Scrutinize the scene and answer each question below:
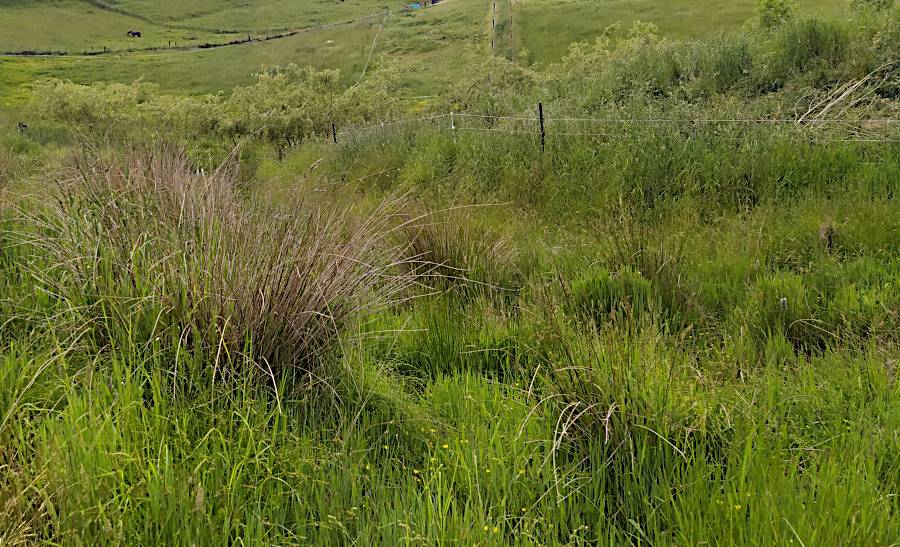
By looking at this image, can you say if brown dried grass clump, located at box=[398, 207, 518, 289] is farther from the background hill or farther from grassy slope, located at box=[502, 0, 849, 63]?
grassy slope, located at box=[502, 0, 849, 63]

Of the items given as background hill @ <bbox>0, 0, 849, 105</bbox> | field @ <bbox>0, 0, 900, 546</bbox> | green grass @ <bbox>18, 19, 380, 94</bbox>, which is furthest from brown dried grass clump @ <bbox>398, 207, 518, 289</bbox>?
green grass @ <bbox>18, 19, 380, 94</bbox>

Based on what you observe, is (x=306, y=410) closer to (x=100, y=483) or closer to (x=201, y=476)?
(x=201, y=476)

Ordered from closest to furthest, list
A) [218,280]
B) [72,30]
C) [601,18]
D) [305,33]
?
[218,280] < [601,18] < [305,33] < [72,30]

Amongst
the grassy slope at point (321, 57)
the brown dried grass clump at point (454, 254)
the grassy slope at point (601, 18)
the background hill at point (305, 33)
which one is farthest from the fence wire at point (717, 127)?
the grassy slope at point (321, 57)

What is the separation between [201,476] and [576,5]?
54.9 metres

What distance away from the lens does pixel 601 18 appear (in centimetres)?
4522

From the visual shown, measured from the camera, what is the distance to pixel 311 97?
79.9ft

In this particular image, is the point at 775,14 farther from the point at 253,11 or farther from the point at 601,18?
the point at 253,11

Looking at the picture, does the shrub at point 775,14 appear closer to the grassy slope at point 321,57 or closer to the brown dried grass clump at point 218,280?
the brown dried grass clump at point 218,280

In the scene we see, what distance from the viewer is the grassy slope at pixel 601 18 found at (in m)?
38.0

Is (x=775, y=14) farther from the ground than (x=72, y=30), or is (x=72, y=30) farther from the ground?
(x=72, y=30)

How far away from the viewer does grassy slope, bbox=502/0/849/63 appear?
38.0 meters

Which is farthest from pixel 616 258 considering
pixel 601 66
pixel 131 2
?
pixel 131 2

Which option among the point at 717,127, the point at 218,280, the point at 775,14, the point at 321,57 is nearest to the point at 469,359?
the point at 218,280
